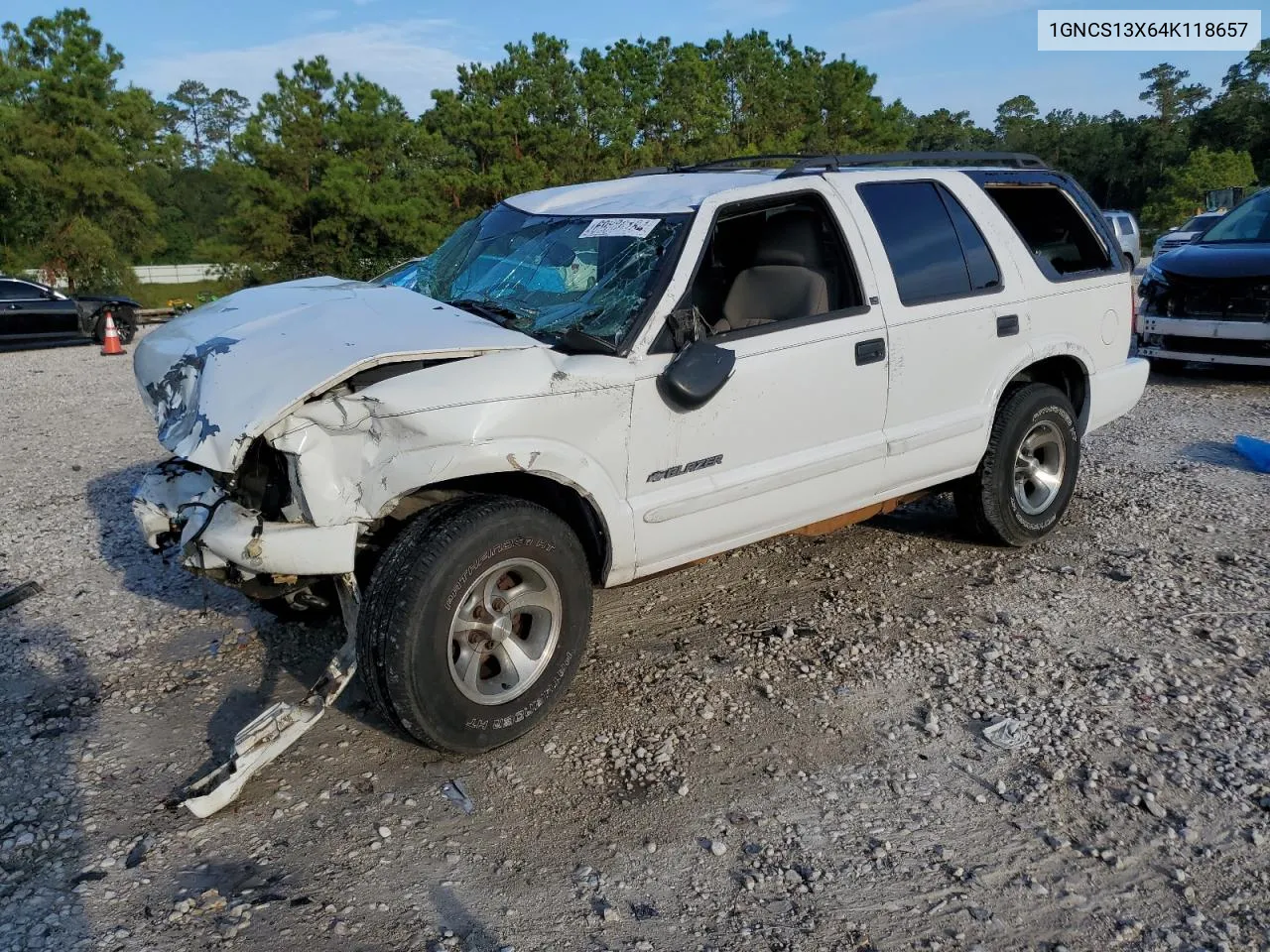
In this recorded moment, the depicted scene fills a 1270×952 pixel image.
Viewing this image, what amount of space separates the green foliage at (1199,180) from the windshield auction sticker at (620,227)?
1677 inches

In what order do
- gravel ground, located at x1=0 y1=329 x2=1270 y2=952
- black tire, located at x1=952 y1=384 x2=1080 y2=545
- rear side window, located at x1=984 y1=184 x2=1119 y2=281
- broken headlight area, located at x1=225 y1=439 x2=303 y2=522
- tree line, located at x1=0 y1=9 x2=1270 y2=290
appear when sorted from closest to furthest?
A: gravel ground, located at x1=0 y1=329 x2=1270 y2=952 < broken headlight area, located at x1=225 y1=439 x2=303 y2=522 < black tire, located at x1=952 y1=384 x2=1080 y2=545 < rear side window, located at x1=984 y1=184 x2=1119 y2=281 < tree line, located at x1=0 y1=9 x2=1270 y2=290

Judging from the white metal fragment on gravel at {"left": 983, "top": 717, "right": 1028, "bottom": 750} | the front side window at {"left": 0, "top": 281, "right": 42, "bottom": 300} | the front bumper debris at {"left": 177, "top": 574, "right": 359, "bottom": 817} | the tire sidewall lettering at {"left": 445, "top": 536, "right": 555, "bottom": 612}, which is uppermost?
the front side window at {"left": 0, "top": 281, "right": 42, "bottom": 300}

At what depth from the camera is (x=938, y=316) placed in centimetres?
461

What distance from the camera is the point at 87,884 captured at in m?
2.90

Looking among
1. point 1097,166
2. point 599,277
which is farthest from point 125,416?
point 1097,166

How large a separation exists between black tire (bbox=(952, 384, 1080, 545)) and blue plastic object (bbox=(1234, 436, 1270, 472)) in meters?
2.15

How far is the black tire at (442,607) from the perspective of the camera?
3234 mm

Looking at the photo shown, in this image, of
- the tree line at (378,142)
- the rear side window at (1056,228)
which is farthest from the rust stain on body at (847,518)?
the tree line at (378,142)

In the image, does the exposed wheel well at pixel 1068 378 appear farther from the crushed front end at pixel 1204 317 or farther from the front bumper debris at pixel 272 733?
→ the crushed front end at pixel 1204 317

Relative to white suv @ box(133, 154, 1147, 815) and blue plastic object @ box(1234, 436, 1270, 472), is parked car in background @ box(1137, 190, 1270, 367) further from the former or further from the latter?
white suv @ box(133, 154, 1147, 815)

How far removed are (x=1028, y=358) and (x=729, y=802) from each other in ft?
9.82

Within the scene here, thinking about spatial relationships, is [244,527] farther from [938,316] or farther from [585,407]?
[938,316]

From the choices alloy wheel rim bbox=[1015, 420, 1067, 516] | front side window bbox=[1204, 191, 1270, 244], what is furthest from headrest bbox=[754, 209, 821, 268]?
front side window bbox=[1204, 191, 1270, 244]

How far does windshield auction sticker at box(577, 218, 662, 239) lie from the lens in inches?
162
